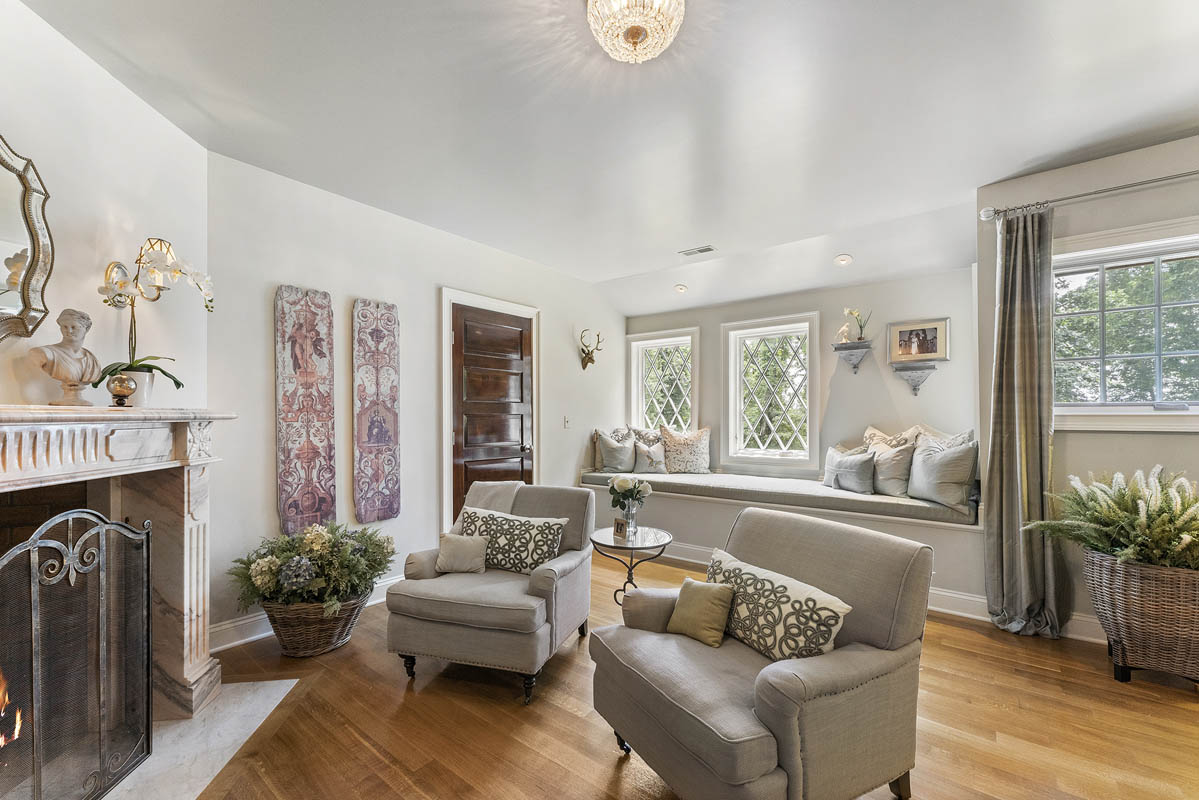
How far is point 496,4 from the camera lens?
1.61 metres

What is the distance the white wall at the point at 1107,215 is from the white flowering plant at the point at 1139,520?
0.17 meters

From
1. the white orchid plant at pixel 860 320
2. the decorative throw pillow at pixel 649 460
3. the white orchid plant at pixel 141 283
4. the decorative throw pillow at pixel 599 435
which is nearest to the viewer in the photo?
the white orchid plant at pixel 141 283

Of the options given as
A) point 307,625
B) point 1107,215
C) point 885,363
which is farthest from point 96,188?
point 885,363

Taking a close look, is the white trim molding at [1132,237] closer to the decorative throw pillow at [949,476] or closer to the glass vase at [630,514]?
the decorative throw pillow at [949,476]

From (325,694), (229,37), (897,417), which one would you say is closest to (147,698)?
(325,694)

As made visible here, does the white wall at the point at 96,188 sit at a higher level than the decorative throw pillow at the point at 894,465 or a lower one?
higher

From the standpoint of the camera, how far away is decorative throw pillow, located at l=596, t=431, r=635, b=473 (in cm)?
489

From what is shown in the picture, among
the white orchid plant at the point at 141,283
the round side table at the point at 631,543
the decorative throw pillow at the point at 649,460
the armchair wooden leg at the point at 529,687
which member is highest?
the white orchid plant at the point at 141,283

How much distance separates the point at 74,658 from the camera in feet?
5.28

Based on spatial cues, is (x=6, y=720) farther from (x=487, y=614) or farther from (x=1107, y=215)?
(x=1107, y=215)

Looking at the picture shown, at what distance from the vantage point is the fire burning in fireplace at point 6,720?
54.1 inches

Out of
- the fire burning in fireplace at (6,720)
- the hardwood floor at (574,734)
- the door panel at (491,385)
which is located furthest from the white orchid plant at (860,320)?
the fire burning in fireplace at (6,720)

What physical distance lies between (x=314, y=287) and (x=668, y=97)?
2.26 m

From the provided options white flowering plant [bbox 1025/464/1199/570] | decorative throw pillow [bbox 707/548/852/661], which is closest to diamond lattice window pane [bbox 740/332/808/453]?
white flowering plant [bbox 1025/464/1199/570]
